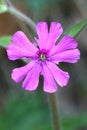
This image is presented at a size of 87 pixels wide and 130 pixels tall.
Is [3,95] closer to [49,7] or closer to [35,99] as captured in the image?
[35,99]

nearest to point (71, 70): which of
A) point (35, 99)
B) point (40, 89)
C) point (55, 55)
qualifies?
point (40, 89)

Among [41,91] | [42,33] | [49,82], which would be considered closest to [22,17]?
[42,33]

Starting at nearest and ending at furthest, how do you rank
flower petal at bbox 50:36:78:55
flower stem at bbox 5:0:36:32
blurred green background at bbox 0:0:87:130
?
flower petal at bbox 50:36:78:55 → flower stem at bbox 5:0:36:32 → blurred green background at bbox 0:0:87:130

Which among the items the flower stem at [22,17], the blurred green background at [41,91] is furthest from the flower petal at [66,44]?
the blurred green background at [41,91]

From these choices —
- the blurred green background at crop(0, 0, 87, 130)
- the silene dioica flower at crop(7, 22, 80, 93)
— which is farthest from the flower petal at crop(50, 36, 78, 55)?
the blurred green background at crop(0, 0, 87, 130)

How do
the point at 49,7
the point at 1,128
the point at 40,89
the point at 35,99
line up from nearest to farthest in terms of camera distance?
the point at 1,128, the point at 35,99, the point at 40,89, the point at 49,7

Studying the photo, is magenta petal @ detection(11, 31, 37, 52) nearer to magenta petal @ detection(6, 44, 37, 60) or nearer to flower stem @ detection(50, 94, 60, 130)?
magenta petal @ detection(6, 44, 37, 60)
